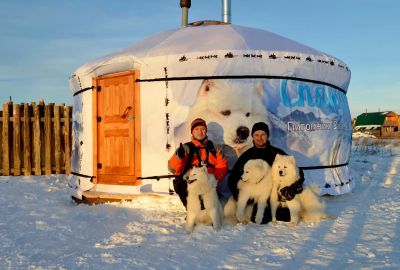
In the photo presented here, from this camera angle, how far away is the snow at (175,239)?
297 cm

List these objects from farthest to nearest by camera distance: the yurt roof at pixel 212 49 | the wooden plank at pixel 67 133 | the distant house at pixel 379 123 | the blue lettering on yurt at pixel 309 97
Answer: the distant house at pixel 379 123, the wooden plank at pixel 67 133, the blue lettering on yurt at pixel 309 97, the yurt roof at pixel 212 49

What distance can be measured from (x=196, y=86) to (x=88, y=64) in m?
1.75

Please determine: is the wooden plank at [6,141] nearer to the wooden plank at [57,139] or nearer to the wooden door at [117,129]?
the wooden plank at [57,139]

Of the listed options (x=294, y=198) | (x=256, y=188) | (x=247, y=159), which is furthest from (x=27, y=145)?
(x=294, y=198)

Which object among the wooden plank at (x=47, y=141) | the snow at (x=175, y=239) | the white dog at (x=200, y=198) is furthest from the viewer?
the wooden plank at (x=47, y=141)

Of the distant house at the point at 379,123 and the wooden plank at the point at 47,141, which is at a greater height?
the distant house at the point at 379,123

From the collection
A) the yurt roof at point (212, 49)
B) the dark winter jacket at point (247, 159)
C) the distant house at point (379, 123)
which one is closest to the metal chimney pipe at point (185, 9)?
the yurt roof at point (212, 49)

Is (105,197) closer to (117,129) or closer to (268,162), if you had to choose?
(117,129)

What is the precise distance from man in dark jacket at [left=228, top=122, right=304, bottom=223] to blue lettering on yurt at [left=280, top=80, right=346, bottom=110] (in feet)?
3.23

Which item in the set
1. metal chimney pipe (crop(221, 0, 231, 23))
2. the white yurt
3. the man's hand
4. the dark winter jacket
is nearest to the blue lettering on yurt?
the white yurt

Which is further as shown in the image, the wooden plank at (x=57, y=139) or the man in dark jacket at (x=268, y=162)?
the wooden plank at (x=57, y=139)

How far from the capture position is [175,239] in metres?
3.60

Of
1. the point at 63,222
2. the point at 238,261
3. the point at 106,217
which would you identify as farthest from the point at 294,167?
the point at 63,222

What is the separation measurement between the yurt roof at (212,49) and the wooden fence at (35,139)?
308 cm
